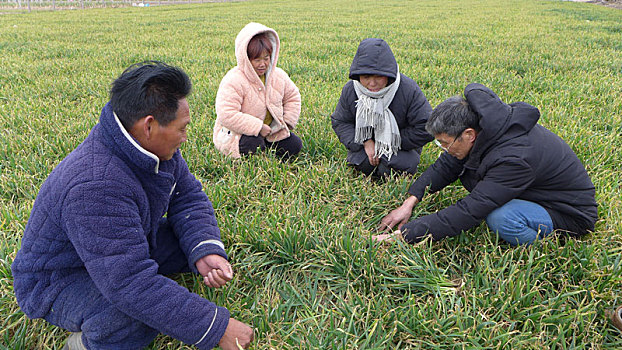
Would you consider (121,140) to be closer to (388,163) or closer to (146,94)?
(146,94)

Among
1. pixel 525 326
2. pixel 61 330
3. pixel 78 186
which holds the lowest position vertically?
pixel 61 330

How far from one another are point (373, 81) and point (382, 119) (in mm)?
344

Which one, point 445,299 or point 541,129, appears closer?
point 445,299

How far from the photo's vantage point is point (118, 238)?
60.7 inches

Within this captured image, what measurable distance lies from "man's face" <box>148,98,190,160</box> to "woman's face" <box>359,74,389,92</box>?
5.92ft

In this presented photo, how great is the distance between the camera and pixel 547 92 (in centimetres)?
554

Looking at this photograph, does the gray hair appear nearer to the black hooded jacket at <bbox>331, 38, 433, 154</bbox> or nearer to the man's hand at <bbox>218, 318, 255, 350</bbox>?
the black hooded jacket at <bbox>331, 38, 433, 154</bbox>

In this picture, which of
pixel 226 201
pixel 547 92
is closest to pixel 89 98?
pixel 226 201

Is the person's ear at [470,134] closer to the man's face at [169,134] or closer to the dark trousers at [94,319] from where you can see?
the man's face at [169,134]

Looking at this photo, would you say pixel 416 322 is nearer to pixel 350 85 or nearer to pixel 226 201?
pixel 226 201

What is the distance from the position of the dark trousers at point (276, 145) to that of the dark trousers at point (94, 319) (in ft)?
6.87

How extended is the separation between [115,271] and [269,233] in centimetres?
109

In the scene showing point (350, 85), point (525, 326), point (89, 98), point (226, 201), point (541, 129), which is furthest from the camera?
point (89, 98)

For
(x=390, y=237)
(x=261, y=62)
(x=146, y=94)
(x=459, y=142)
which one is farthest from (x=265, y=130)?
(x=146, y=94)
